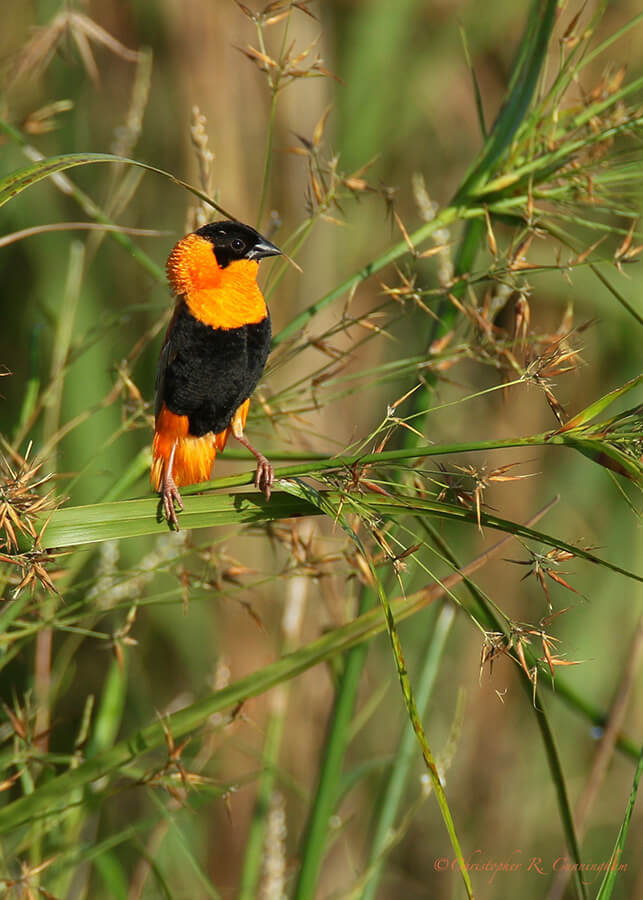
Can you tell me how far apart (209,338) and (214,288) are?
119 mm

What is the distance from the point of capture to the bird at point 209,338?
1.93 metres

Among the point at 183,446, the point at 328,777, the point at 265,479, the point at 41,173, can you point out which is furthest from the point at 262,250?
the point at 328,777

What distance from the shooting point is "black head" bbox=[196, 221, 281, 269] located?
194 cm

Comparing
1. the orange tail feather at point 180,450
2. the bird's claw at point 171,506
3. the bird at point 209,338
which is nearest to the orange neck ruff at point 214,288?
the bird at point 209,338

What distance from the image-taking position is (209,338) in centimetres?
197

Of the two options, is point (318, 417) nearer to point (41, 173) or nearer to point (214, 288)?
point (214, 288)

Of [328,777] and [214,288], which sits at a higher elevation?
[214,288]

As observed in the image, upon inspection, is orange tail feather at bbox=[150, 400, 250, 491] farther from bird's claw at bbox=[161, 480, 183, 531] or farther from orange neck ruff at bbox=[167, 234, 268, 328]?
bird's claw at bbox=[161, 480, 183, 531]

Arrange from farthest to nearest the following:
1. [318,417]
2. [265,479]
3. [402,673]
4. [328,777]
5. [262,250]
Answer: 1. [318,417]
2. [262,250]
3. [328,777]
4. [265,479]
5. [402,673]

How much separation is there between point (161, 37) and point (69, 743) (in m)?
3.06

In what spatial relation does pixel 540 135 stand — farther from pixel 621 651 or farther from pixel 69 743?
pixel 69 743

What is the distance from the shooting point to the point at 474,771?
429 cm

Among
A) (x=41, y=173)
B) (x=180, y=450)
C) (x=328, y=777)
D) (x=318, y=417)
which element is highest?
(x=41, y=173)

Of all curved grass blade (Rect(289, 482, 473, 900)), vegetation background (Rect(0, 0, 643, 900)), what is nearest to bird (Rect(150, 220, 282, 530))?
vegetation background (Rect(0, 0, 643, 900))
